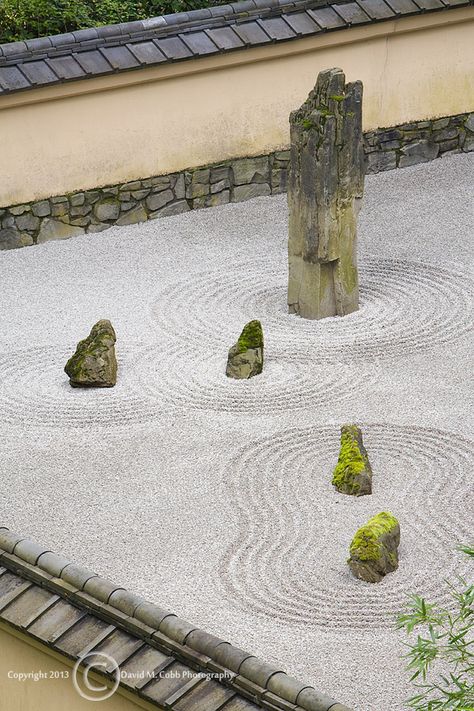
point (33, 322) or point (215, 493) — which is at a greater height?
point (33, 322)

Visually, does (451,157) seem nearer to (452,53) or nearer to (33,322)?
(452,53)

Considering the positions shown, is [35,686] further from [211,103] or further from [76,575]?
[211,103]

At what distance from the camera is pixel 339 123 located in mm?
9336

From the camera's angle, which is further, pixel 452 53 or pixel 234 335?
pixel 452 53

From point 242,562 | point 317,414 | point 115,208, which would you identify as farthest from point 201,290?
point 242,562

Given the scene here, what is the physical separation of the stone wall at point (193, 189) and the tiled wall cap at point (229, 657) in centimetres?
814

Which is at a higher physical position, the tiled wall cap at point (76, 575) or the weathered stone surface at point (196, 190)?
the weathered stone surface at point (196, 190)

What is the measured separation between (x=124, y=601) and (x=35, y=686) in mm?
539

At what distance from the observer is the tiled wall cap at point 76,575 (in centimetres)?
394

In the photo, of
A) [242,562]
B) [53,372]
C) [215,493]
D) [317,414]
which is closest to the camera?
[242,562]

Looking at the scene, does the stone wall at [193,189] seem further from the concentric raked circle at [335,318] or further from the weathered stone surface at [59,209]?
the concentric raked circle at [335,318]

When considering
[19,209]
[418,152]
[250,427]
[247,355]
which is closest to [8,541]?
[250,427]

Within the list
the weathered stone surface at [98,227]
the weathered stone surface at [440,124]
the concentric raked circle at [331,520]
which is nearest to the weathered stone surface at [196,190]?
the weathered stone surface at [98,227]

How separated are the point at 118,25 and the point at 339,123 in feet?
9.92
